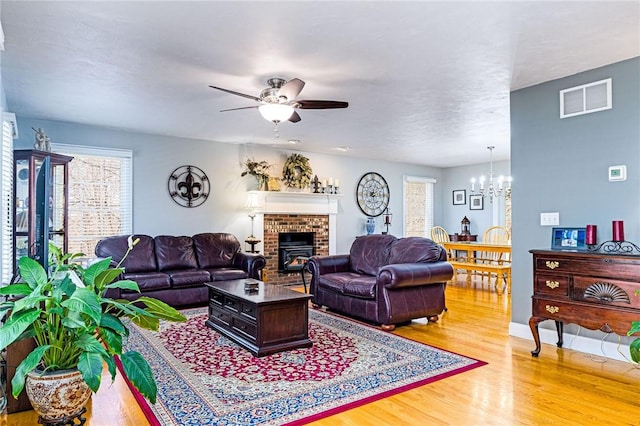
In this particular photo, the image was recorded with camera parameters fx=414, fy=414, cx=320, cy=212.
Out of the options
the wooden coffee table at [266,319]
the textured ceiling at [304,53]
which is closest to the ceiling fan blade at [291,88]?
the textured ceiling at [304,53]

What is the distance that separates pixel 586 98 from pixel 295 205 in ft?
15.5

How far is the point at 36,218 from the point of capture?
12.6ft

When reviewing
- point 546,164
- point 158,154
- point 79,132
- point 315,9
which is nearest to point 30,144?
point 79,132

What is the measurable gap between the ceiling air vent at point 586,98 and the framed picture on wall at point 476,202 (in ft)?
17.8

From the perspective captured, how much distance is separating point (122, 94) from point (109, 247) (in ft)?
7.08

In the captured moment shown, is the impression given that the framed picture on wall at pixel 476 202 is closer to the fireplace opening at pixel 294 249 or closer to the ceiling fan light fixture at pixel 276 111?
the fireplace opening at pixel 294 249

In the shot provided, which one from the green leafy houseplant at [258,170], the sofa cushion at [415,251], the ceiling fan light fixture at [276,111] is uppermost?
the ceiling fan light fixture at [276,111]

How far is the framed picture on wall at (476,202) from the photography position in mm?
8961

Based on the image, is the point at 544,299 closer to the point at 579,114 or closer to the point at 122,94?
the point at 579,114

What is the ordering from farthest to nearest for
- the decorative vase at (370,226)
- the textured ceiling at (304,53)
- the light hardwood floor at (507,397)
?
the decorative vase at (370,226) → the textured ceiling at (304,53) → the light hardwood floor at (507,397)

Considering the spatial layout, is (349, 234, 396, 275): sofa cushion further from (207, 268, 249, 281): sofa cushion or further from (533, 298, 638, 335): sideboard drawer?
(533, 298, 638, 335): sideboard drawer

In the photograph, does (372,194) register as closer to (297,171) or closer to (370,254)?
(297,171)

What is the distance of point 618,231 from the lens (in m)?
3.15

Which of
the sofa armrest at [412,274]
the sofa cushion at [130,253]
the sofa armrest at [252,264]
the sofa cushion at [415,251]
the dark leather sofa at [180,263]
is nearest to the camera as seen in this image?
the sofa armrest at [412,274]
